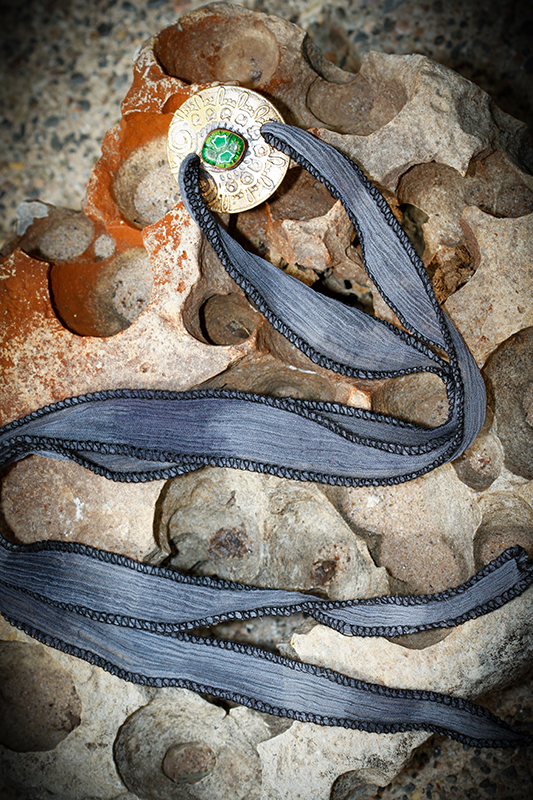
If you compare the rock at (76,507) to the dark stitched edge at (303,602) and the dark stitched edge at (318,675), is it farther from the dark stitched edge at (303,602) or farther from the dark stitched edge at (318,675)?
the dark stitched edge at (318,675)

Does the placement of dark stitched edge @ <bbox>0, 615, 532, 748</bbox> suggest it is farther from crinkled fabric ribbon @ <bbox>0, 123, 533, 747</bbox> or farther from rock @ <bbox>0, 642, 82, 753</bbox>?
rock @ <bbox>0, 642, 82, 753</bbox>

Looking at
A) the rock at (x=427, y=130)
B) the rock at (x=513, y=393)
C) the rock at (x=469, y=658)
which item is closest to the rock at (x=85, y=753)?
the rock at (x=469, y=658)

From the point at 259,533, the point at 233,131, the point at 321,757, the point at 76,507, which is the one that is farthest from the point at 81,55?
the point at 321,757

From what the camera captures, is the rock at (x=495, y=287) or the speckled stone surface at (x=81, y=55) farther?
the speckled stone surface at (x=81, y=55)

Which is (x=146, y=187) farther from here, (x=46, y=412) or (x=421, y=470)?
(x=421, y=470)

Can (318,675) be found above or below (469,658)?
below

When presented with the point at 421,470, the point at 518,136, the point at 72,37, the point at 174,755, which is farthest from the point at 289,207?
the point at 174,755

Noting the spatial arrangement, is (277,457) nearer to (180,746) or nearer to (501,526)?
(501,526)
